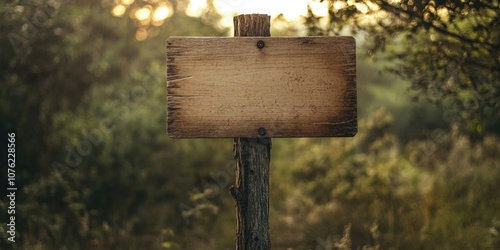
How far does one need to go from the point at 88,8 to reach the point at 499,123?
6186 mm

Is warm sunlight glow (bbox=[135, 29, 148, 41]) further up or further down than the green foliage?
further up

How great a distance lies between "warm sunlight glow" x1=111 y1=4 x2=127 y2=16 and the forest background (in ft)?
0.49

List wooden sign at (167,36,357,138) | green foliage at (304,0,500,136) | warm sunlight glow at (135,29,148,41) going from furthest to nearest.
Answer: warm sunlight glow at (135,29,148,41)
green foliage at (304,0,500,136)
wooden sign at (167,36,357,138)

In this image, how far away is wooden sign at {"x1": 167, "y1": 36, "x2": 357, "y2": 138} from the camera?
253 centimetres

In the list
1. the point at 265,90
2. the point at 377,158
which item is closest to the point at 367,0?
the point at 265,90

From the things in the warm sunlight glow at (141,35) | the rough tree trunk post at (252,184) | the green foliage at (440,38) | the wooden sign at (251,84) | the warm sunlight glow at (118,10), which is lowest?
the rough tree trunk post at (252,184)

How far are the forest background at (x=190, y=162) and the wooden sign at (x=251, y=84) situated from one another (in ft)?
4.46

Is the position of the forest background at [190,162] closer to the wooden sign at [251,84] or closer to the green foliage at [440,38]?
the green foliage at [440,38]

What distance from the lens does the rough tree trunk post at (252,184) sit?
2701mm

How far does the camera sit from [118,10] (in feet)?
25.7

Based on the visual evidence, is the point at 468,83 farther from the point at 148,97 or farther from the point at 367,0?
the point at 148,97

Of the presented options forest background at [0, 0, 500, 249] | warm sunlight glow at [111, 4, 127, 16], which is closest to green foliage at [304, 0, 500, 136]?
forest background at [0, 0, 500, 249]

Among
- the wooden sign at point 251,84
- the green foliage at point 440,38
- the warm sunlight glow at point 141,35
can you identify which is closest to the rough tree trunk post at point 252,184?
the wooden sign at point 251,84

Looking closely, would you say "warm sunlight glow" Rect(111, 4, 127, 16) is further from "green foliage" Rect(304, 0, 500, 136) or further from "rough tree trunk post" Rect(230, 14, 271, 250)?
"rough tree trunk post" Rect(230, 14, 271, 250)
